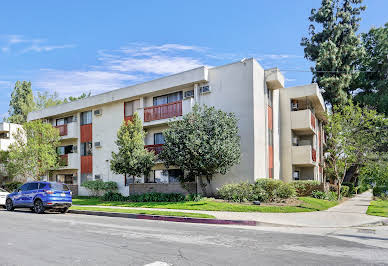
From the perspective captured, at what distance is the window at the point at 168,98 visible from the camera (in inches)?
1017

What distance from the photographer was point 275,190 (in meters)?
19.8

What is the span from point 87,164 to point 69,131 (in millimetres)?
3887

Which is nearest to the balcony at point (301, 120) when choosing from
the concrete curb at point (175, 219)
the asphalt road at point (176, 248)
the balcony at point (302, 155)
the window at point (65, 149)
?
the balcony at point (302, 155)

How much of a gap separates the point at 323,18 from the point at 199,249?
37445 millimetres

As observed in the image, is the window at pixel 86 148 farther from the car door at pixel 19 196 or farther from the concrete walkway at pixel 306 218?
the concrete walkway at pixel 306 218

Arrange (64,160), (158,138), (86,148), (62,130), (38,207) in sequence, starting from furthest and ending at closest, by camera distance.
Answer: (62,130) → (64,160) → (86,148) → (158,138) → (38,207)

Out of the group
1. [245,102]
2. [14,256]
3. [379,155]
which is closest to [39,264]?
[14,256]

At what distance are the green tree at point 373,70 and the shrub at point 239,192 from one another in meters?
23.6

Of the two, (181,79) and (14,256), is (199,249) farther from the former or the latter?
(181,79)

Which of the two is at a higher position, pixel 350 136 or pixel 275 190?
pixel 350 136

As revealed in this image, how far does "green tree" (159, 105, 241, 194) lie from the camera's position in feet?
66.1

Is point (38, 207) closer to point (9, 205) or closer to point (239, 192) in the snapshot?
point (9, 205)

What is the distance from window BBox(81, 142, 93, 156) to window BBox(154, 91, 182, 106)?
326 inches

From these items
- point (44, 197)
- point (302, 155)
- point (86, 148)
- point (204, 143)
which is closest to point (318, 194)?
point (302, 155)
